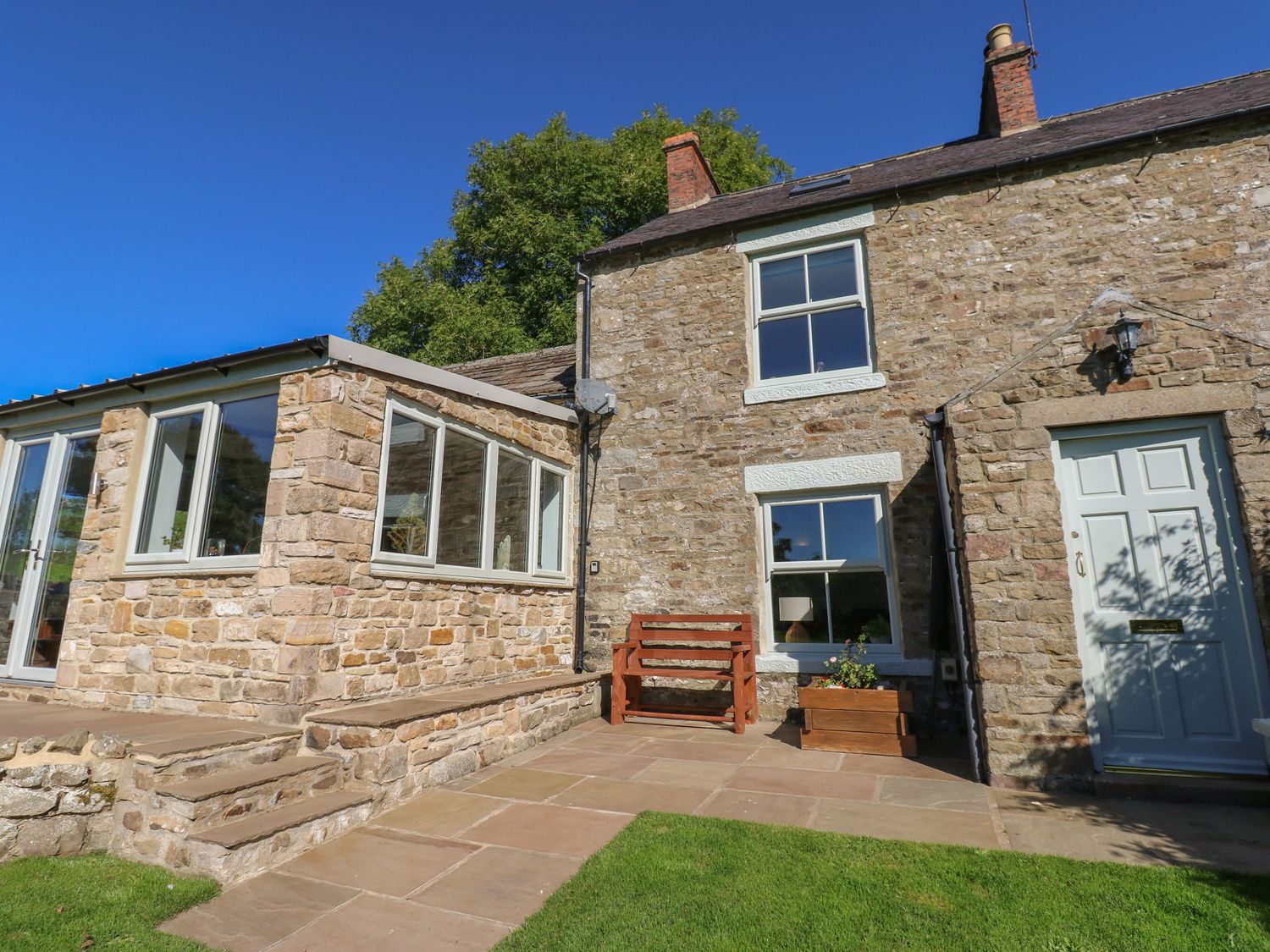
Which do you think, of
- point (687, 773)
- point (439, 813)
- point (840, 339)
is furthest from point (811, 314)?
point (439, 813)

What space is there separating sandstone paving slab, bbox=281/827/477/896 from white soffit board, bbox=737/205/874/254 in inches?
268

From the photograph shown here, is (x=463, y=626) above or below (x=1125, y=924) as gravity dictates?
above

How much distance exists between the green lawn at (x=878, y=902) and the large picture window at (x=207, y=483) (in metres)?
3.63

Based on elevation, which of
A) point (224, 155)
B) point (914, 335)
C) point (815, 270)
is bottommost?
point (914, 335)

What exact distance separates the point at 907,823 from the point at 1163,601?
2.47 m

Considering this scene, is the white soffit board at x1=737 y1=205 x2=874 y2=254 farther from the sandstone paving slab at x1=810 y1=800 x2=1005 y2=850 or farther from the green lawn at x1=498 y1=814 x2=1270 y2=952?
the green lawn at x1=498 y1=814 x2=1270 y2=952

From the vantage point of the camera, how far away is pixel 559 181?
20.7 metres

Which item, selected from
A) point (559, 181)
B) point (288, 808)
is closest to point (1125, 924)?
point (288, 808)

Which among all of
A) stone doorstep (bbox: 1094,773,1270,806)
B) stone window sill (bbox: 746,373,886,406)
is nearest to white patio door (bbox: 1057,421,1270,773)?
stone doorstep (bbox: 1094,773,1270,806)

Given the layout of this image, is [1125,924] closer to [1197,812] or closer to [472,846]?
[1197,812]

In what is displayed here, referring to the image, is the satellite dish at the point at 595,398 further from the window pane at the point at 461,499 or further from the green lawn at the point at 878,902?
the green lawn at the point at 878,902

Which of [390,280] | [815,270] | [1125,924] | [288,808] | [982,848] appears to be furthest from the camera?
[390,280]

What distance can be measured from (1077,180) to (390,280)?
19.4m

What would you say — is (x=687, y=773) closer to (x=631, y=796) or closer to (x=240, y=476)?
(x=631, y=796)
